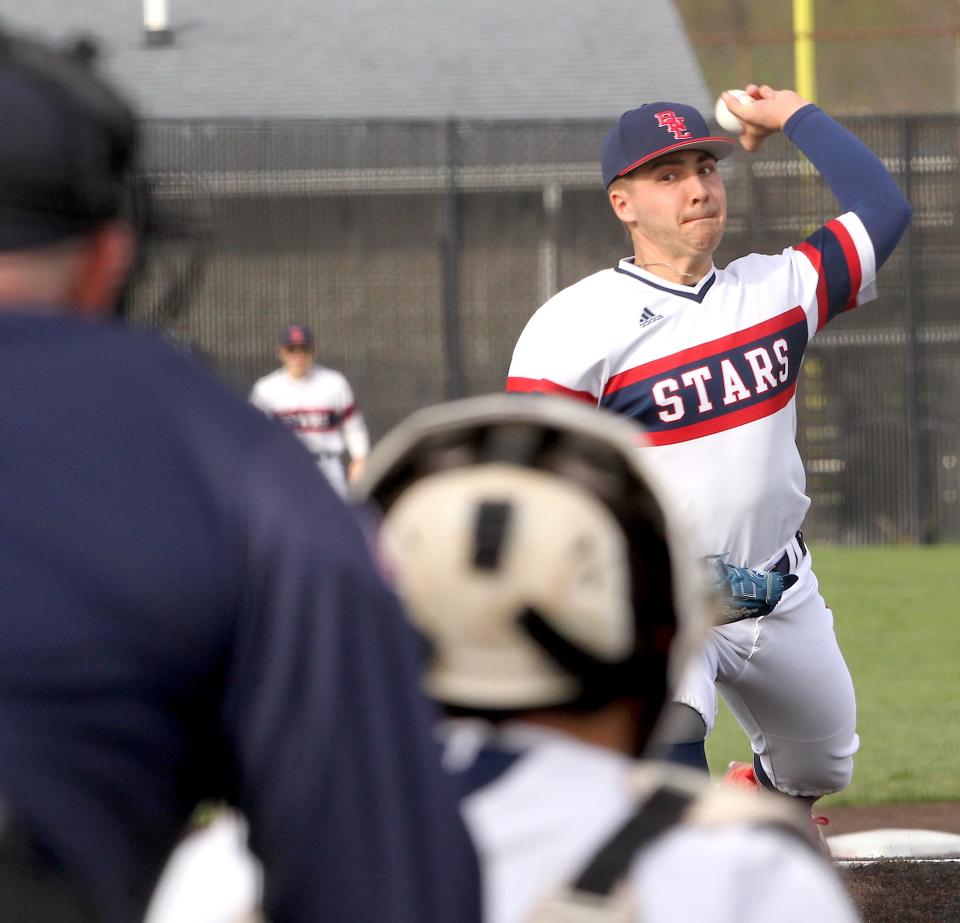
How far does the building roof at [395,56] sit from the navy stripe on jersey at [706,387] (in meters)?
18.0

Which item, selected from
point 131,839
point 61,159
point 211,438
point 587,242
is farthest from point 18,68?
point 587,242

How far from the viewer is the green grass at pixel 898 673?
773 centimetres

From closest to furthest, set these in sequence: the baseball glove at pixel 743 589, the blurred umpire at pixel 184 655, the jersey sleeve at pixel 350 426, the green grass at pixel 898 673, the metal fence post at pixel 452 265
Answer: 1. the blurred umpire at pixel 184 655
2. the baseball glove at pixel 743 589
3. the green grass at pixel 898 673
4. the jersey sleeve at pixel 350 426
5. the metal fence post at pixel 452 265

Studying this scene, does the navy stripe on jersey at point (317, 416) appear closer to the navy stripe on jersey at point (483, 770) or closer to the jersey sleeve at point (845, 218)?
the jersey sleeve at point (845, 218)

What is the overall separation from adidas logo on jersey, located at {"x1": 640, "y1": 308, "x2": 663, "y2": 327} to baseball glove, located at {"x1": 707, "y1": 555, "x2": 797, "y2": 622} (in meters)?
0.69

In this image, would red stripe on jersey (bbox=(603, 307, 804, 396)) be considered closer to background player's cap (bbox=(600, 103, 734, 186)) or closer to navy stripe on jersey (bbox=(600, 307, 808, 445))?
navy stripe on jersey (bbox=(600, 307, 808, 445))

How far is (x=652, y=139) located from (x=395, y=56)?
20.3 metres

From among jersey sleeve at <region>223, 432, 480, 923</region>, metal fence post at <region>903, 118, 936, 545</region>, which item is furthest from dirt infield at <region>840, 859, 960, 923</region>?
metal fence post at <region>903, 118, 936, 545</region>

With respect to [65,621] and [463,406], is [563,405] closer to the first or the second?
[463,406]

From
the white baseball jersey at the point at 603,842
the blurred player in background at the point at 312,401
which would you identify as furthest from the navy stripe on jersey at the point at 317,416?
the white baseball jersey at the point at 603,842

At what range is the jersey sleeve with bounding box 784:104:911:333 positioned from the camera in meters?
5.24

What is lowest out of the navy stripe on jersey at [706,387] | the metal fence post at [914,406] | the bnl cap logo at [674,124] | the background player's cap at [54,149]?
the metal fence post at [914,406]

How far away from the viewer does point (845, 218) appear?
5293 mm

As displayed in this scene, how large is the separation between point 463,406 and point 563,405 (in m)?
0.10
